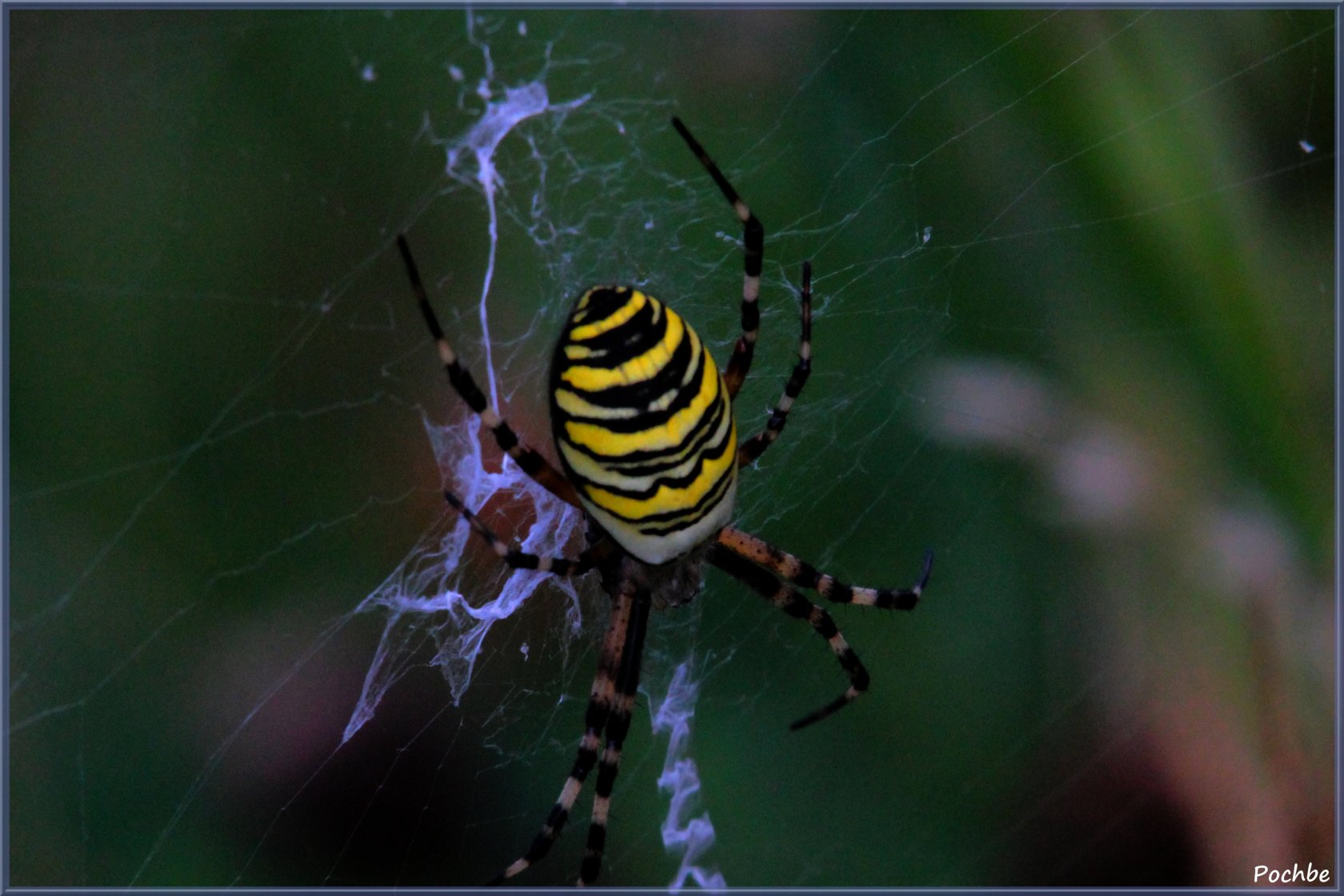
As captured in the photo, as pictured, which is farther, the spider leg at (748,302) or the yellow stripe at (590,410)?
the spider leg at (748,302)

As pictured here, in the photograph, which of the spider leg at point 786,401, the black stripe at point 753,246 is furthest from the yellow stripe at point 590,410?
the spider leg at point 786,401

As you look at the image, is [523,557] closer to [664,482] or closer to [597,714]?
[664,482]

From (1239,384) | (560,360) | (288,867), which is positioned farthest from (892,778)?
(560,360)

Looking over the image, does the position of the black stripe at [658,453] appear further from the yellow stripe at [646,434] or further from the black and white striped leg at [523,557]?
the black and white striped leg at [523,557]

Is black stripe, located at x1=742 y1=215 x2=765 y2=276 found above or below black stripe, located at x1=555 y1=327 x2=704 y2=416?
above

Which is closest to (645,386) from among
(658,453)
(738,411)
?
(658,453)

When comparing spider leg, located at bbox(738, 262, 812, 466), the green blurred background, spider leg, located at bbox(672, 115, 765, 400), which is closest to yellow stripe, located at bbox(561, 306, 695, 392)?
spider leg, located at bbox(672, 115, 765, 400)

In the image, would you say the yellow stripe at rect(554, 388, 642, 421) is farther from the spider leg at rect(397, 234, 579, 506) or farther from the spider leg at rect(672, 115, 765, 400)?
the spider leg at rect(672, 115, 765, 400)

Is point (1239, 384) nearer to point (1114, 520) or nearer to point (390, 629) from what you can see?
point (1114, 520)
